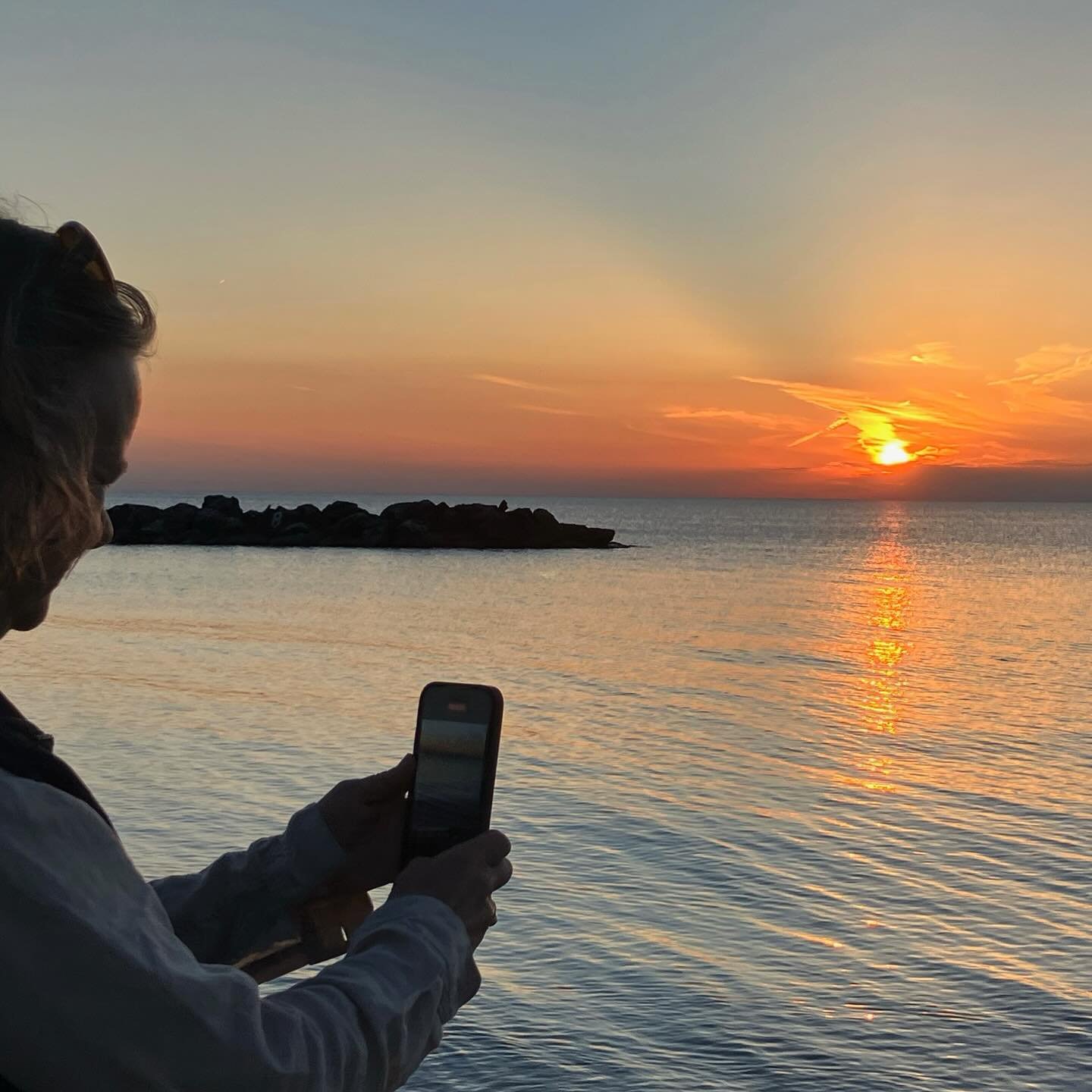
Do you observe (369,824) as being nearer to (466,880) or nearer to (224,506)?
(466,880)

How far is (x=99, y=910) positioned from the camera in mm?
1034

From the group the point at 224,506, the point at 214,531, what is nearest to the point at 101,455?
the point at 214,531

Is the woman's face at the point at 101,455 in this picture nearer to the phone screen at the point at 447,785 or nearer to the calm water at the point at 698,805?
the phone screen at the point at 447,785

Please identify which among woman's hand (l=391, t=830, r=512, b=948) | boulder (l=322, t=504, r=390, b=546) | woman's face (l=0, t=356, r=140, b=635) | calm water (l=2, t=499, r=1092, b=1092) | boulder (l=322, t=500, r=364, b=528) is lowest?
calm water (l=2, t=499, r=1092, b=1092)

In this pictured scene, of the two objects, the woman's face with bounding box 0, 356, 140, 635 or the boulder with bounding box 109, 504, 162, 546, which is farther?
the boulder with bounding box 109, 504, 162, 546

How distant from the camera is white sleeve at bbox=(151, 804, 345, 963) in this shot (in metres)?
1.69

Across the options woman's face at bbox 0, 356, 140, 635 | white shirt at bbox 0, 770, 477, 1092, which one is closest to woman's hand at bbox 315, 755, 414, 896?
white shirt at bbox 0, 770, 477, 1092

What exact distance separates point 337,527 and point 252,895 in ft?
204

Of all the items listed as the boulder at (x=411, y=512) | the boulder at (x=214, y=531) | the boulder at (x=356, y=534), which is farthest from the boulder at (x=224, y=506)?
the boulder at (x=411, y=512)

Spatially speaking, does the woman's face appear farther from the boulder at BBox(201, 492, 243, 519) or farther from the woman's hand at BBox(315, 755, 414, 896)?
the boulder at BBox(201, 492, 243, 519)

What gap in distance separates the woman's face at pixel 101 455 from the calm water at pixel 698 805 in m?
5.00

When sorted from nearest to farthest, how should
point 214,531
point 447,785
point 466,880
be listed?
point 466,880, point 447,785, point 214,531

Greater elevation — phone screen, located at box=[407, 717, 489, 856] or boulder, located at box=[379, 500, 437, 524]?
boulder, located at box=[379, 500, 437, 524]

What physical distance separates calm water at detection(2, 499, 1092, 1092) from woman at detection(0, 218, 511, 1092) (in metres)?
4.77
